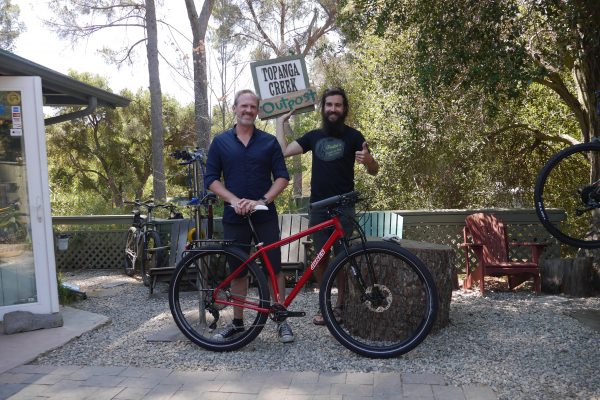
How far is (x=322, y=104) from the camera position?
4266 mm

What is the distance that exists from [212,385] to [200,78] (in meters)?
10.6

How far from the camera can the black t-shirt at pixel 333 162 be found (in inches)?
165

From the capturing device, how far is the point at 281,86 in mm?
4719

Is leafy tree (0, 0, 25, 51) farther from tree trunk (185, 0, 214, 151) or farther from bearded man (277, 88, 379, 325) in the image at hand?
bearded man (277, 88, 379, 325)

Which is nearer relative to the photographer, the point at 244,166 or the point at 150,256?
the point at 244,166

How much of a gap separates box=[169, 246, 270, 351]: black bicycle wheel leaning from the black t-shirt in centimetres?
81

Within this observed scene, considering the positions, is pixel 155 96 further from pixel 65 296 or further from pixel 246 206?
pixel 246 206

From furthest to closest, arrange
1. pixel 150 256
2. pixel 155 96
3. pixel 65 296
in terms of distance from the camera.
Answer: pixel 155 96
pixel 150 256
pixel 65 296

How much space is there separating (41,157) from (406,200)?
7145mm

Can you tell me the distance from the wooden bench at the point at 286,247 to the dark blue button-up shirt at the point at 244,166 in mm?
2375

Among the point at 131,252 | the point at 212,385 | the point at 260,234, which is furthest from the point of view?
the point at 131,252

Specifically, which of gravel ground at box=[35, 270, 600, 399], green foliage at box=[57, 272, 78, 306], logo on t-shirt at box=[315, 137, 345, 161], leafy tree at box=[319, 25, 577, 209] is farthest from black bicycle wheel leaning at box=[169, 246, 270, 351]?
leafy tree at box=[319, 25, 577, 209]

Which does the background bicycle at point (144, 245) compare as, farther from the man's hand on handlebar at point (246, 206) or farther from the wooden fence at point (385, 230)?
the man's hand on handlebar at point (246, 206)

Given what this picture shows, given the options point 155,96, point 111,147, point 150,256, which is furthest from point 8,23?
point 150,256
